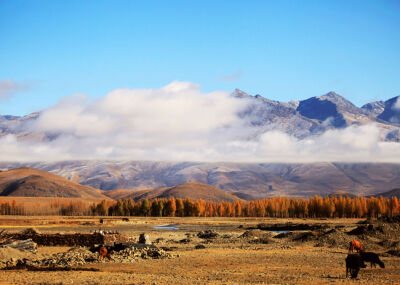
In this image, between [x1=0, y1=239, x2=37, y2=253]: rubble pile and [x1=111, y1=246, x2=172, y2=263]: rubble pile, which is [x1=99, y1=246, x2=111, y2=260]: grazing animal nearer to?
[x1=111, y1=246, x2=172, y2=263]: rubble pile

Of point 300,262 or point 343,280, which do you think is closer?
point 343,280

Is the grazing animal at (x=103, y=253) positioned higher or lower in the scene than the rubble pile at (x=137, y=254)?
higher

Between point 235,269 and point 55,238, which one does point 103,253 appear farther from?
point 55,238

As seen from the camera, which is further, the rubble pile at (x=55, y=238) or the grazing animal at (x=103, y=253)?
the rubble pile at (x=55, y=238)

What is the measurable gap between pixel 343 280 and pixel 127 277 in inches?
499

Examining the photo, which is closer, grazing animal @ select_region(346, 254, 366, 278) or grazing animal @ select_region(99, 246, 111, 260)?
grazing animal @ select_region(346, 254, 366, 278)

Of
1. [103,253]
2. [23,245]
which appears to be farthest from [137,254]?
[23,245]

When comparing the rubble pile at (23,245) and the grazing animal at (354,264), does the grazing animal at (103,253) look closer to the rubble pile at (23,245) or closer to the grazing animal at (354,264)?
the rubble pile at (23,245)

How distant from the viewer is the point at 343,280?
28.5m

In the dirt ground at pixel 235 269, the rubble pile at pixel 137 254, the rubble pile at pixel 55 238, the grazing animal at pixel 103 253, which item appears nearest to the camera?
the dirt ground at pixel 235 269

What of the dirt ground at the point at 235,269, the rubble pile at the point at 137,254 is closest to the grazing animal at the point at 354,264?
the dirt ground at the point at 235,269

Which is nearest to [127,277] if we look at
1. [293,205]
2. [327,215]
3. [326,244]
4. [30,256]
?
[30,256]

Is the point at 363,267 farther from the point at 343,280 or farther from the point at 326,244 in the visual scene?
the point at 326,244

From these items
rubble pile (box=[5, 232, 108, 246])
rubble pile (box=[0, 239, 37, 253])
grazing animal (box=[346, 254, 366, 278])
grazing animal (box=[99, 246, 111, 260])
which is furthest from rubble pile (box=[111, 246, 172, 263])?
grazing animal (box=[346, 254, 366, 278])
